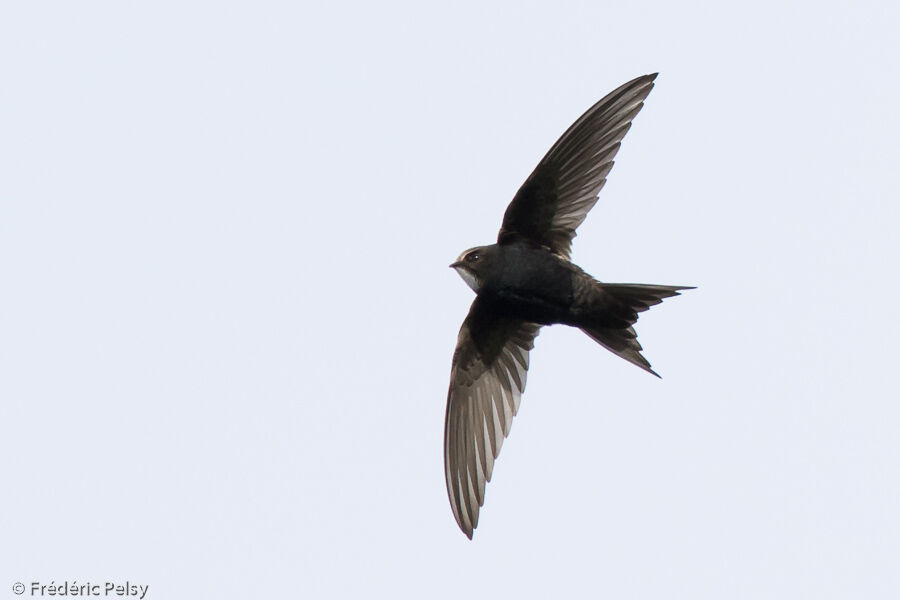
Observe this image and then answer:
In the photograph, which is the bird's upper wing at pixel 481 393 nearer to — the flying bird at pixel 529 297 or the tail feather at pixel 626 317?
the flying bird at pixel 529 297

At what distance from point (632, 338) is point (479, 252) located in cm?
91

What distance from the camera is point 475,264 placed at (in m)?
7.17

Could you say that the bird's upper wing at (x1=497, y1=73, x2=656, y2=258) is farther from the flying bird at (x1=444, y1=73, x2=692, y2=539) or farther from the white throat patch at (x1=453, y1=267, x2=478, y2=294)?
the white throat patch at (x1=453, y1=267, x2=478, y2=294)

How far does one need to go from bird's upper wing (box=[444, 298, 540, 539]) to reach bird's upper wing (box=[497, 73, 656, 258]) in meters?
0.56

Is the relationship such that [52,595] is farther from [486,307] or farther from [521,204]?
[521,204]

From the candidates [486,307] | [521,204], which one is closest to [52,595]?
[486,307]

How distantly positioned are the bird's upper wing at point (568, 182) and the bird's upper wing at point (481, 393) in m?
0.56

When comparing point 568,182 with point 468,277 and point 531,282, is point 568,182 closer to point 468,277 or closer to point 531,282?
point 531,282

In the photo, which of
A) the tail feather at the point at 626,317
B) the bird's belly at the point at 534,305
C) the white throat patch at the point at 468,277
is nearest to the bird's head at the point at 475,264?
the white throat patch at the point at 468,277

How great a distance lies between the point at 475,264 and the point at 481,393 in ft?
3.16

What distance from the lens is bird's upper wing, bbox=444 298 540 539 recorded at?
759 cm

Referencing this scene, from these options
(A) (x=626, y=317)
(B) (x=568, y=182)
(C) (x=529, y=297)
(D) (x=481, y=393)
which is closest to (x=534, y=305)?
(C) (x=529, y=297)

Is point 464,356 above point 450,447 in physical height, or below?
above

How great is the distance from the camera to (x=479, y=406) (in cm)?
779
